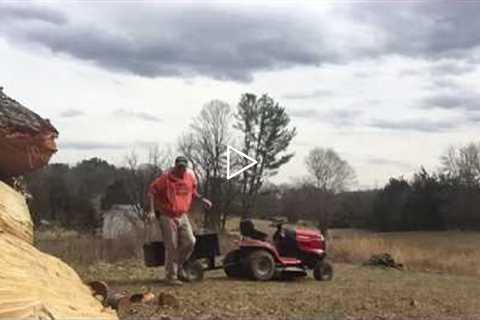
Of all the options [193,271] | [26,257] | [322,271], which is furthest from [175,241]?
[26,257]

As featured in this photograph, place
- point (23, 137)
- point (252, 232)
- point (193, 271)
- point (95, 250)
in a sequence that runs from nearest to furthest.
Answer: point (23, 137) → point (193, 271) → point (252, 232) → point (95, 250)

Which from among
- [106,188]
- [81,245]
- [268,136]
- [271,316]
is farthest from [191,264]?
[268,136]

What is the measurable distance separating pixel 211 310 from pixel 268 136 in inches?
2193

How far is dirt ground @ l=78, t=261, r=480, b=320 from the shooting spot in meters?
10.4

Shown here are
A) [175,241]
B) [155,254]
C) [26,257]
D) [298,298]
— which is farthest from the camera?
[155,254]

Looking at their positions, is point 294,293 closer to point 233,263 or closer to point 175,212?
point 175,212

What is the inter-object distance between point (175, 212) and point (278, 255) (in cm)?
258

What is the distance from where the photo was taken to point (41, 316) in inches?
255

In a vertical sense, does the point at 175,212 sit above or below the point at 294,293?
above

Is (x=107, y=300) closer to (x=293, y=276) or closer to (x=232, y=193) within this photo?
(x=293, y=276)

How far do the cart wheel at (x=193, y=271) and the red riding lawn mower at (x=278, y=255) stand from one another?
87 cm

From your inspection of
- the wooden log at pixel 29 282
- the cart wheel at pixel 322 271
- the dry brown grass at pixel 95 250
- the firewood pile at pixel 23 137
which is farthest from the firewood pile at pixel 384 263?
the wooden log at pixel 29 282

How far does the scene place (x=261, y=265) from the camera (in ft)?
47.2

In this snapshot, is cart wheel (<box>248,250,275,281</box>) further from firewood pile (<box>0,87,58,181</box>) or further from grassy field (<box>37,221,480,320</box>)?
firewood pile (<box>0,87,58,181</box>)
